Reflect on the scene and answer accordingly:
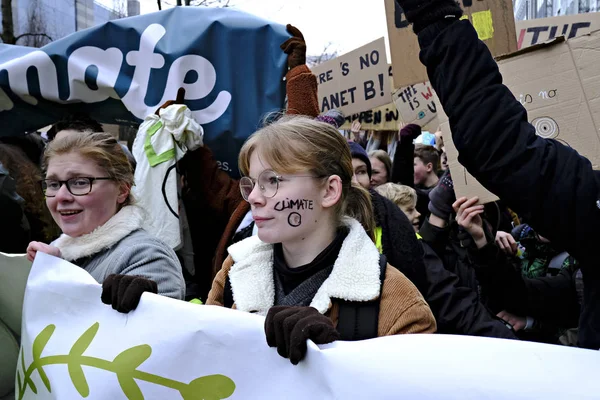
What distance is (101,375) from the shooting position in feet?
5.61

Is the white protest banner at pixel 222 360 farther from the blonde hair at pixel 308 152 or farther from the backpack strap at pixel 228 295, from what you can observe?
the blonde hair at pixel 308 152

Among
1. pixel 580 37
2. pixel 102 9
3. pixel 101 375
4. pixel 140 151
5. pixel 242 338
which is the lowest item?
pixel 101 375

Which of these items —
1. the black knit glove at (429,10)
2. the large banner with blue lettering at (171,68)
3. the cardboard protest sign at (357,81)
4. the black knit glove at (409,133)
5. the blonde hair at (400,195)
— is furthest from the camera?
the cardboard protest sign at (357,81)

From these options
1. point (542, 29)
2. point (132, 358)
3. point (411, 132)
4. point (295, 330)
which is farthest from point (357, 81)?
point (295, 330)

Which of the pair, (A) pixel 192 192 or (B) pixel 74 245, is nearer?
(B) pixel 74 245

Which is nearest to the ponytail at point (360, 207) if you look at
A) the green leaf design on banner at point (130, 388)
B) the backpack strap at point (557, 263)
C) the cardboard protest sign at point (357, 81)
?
the green leaf design on banner at point (130, 388)

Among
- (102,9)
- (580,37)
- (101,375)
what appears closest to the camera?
(101,375)

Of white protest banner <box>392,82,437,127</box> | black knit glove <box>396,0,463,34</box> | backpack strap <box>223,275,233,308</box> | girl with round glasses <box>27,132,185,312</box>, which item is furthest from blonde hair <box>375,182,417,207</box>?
white protest banner <box>392,82,437,127</box>

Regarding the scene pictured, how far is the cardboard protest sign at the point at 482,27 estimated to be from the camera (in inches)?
97.3

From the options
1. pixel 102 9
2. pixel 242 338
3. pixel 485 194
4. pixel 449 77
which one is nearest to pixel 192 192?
pixel 485 194

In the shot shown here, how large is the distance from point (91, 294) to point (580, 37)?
1.81 metres

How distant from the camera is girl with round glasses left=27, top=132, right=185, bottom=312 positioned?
2.18 meters

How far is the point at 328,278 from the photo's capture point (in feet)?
5.86

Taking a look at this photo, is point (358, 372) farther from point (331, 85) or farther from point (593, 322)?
point (331, 85)
